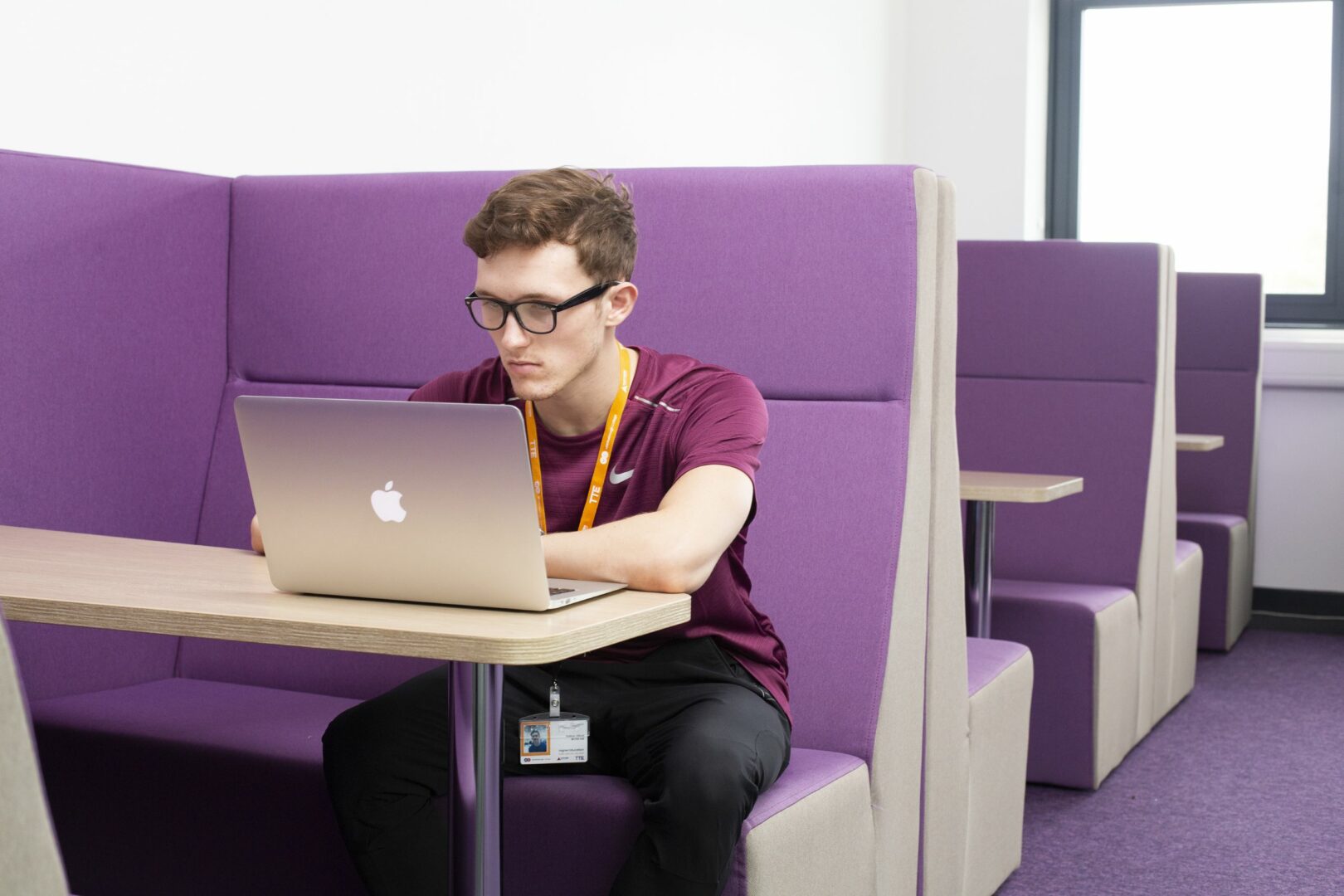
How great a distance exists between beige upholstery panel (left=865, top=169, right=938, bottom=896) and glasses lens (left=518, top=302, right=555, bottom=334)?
0.57m

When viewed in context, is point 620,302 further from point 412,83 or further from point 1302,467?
point 1302,467

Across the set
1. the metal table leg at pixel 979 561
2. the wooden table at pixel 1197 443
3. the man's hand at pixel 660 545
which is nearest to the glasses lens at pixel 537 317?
the man's hand at pixel 660 545

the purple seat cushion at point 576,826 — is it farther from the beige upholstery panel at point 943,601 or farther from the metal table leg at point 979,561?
the metal table leg at point 979,561

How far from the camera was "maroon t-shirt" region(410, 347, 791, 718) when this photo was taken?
1.81m

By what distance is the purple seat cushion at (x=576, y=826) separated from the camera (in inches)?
68.1

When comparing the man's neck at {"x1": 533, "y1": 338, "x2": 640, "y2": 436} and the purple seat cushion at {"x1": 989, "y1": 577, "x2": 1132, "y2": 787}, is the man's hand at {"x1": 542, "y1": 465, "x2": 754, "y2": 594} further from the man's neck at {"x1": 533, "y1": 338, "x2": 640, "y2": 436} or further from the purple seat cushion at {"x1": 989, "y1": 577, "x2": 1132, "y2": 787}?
the purple seat cushion at {"x1": 989, "y1": 577, "x2": 1132, "y2": 787}

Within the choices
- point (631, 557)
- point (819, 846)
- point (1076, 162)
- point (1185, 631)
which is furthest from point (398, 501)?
point (1076, 162)

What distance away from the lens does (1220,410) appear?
501 cm

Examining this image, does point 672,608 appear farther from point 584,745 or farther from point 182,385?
point 182,385

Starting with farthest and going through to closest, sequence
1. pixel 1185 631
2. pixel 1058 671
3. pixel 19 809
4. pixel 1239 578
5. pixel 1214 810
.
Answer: pixel 1239 578
pixel 1185 631
pixel 1058 671
pixel 1214 810
pixel 19 809

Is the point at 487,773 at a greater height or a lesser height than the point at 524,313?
lesser

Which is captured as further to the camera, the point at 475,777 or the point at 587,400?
the point at 587,400

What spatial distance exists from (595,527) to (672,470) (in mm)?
204

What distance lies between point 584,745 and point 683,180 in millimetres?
885
